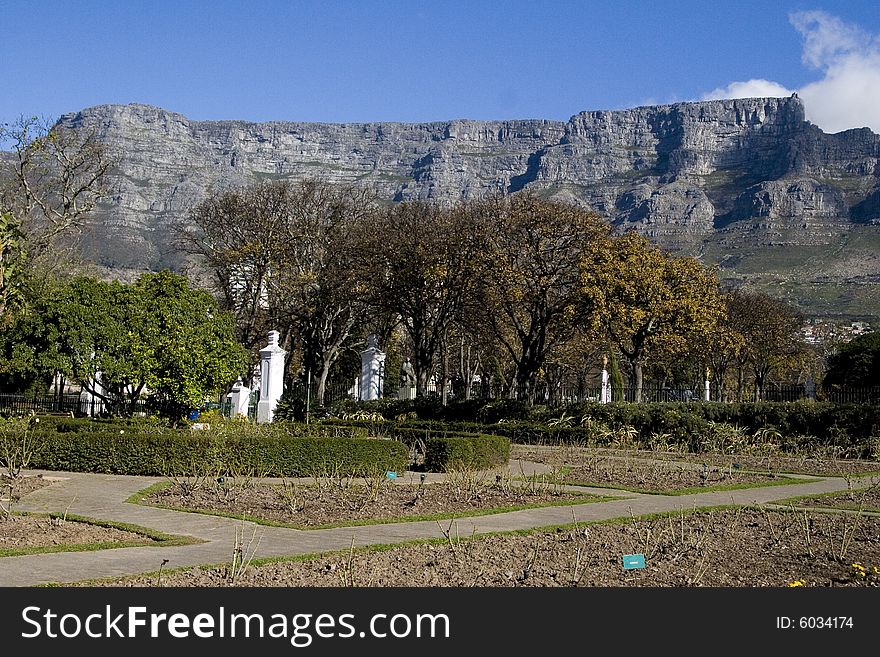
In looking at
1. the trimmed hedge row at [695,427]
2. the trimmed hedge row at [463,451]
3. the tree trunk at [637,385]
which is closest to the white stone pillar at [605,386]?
the tree trunk at [637,385]

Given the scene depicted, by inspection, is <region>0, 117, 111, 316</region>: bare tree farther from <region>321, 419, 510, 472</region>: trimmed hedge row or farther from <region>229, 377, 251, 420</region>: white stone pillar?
<region>321, 419, 510, 472</region>: trimmed hedge row

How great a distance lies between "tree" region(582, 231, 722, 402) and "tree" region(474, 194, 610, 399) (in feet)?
2.24

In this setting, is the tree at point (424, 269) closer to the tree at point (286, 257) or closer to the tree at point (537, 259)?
the tree at point (537, 259)

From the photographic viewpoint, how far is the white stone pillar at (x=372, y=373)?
38906 millimetres

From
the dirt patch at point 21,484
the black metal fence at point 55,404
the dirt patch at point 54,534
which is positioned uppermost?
the black metal fence at point 55,404

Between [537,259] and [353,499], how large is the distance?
70.6 ft

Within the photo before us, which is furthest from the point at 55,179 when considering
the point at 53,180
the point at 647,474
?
the point at 647,474

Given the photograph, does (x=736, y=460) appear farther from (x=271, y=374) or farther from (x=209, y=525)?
(x=271, y=374)

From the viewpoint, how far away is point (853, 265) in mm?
104812

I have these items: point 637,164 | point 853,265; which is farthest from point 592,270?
point 637,164

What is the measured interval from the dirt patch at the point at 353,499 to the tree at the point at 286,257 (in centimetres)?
2691

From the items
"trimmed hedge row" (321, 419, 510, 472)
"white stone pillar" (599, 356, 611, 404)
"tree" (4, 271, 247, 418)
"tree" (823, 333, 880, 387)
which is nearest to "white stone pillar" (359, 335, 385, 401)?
"tree" (4, 271, 247, 418)

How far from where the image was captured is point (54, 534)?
1027 cm

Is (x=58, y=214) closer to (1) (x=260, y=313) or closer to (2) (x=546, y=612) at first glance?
(1) (x=260, y=313)
